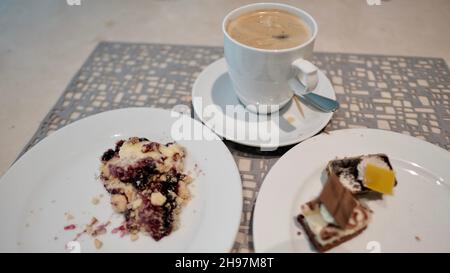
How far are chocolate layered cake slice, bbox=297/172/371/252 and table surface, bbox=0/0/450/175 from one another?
801mm

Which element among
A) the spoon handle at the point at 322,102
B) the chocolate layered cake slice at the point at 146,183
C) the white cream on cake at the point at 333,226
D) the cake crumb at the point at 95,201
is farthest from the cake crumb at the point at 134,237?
the spoon handle at the point at 322,102

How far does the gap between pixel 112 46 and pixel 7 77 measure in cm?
40

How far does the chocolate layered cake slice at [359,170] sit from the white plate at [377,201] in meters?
0.04

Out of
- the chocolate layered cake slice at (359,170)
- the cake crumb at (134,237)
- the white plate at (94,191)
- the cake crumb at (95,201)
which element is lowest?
the cake crumb at (134,237)

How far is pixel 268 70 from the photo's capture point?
78cm

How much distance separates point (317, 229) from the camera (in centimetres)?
63

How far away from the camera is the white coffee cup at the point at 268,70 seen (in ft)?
2.45

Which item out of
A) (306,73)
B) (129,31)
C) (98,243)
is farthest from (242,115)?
(129,31)

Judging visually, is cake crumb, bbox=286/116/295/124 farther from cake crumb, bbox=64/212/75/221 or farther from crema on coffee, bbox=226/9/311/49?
cake crumb, bbox=64/212/75/221

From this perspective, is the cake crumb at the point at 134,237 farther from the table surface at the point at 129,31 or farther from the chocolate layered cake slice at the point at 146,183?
the table surface at the point at 129,31

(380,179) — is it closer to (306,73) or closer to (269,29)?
(306,73)

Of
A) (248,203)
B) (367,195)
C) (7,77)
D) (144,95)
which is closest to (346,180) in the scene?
(367,195)

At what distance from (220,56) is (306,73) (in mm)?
576

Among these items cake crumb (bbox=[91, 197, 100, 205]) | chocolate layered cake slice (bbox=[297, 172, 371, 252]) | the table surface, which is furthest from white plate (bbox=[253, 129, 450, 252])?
the table surface
